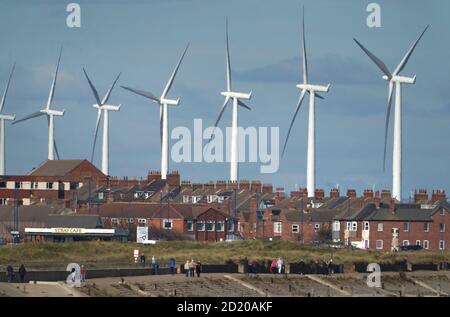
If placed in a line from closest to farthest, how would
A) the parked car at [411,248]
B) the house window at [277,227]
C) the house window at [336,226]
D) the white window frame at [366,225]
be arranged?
the parked car at [411,248] < the white window frame at [366,225] < the house window at [336,226] < the house window at [277,227]

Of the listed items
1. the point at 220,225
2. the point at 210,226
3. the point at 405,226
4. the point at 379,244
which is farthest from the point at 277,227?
the point at 405,226

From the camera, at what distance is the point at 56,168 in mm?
173000

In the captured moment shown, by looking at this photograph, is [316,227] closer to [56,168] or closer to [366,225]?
[366,225]

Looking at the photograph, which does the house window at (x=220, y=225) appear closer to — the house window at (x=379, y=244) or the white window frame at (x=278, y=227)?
the white window frame at (x=278, y=227)

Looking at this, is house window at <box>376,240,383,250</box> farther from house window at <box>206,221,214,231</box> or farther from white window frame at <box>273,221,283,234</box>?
house window at <box>206,221,214,231</box>

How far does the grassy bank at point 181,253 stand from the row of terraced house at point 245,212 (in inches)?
612

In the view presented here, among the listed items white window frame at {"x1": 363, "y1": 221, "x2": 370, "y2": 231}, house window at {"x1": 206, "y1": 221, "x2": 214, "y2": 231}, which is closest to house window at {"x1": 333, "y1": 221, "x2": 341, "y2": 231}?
white window frame at {"x1": 363, "y1": 221, "x2": 370, "y2": 231}

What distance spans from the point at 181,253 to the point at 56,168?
6613 cm

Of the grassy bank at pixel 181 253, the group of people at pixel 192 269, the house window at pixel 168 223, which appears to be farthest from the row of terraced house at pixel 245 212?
the group of people at pixel 192 269

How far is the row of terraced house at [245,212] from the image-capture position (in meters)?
137

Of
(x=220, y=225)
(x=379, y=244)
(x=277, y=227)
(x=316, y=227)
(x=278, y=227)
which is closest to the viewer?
(x=379, y=244)

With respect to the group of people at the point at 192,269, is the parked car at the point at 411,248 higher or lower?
lower

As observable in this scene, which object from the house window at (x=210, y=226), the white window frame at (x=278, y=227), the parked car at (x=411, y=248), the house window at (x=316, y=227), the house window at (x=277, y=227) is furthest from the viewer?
the house window at (x=277, y=227)

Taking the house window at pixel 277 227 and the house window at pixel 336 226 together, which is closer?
the house window at pixel 336 226
